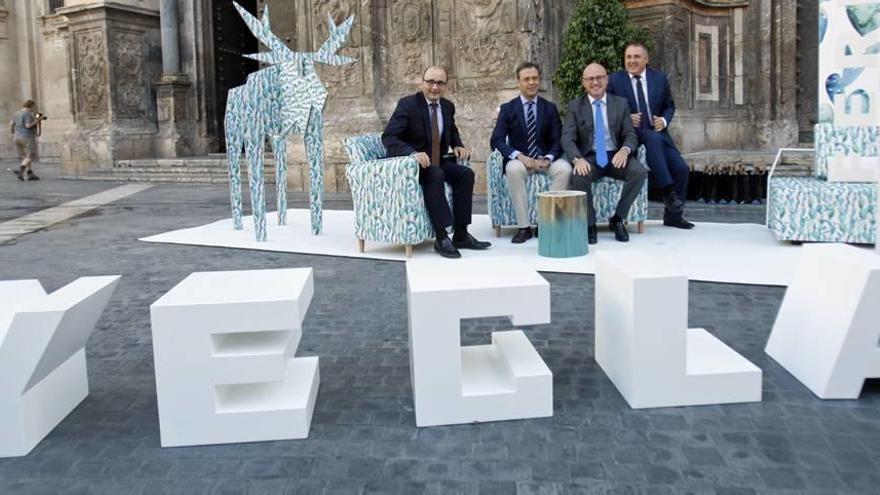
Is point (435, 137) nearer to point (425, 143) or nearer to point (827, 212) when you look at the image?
point (425, 143)

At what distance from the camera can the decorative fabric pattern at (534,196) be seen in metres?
7.32

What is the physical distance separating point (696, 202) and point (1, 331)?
8430 millimetres

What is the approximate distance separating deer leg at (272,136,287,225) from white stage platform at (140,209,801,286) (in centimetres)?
15

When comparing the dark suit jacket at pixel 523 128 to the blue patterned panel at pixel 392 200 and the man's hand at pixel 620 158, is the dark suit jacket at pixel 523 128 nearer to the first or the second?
the man's hand at pixel 620 158

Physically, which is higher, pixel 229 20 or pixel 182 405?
pixel 229 20

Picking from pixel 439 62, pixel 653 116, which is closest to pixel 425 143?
pixel 653 116

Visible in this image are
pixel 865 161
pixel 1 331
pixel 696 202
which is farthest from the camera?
pixel 696 202

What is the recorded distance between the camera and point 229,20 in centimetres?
1839

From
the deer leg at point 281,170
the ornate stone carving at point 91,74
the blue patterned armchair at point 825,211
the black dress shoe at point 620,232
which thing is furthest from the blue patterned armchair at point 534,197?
the ornate stone carving at point 91,74

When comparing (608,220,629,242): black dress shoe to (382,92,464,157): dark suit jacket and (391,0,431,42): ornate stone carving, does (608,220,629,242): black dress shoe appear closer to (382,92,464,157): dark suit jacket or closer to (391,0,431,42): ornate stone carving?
(382,92,464,157): dark suit jacket

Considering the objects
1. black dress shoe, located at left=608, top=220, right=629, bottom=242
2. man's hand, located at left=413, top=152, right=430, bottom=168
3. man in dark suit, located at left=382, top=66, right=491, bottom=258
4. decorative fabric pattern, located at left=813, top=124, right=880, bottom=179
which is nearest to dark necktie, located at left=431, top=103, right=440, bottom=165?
man in dark suit, located at left=382, top=66, right=491, bottom=258

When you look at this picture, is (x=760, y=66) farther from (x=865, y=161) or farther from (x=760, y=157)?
(x=865, y=161)

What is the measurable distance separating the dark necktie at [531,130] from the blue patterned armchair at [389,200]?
1.36 metres

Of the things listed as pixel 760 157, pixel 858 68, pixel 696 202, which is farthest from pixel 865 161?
pixel 760 157
